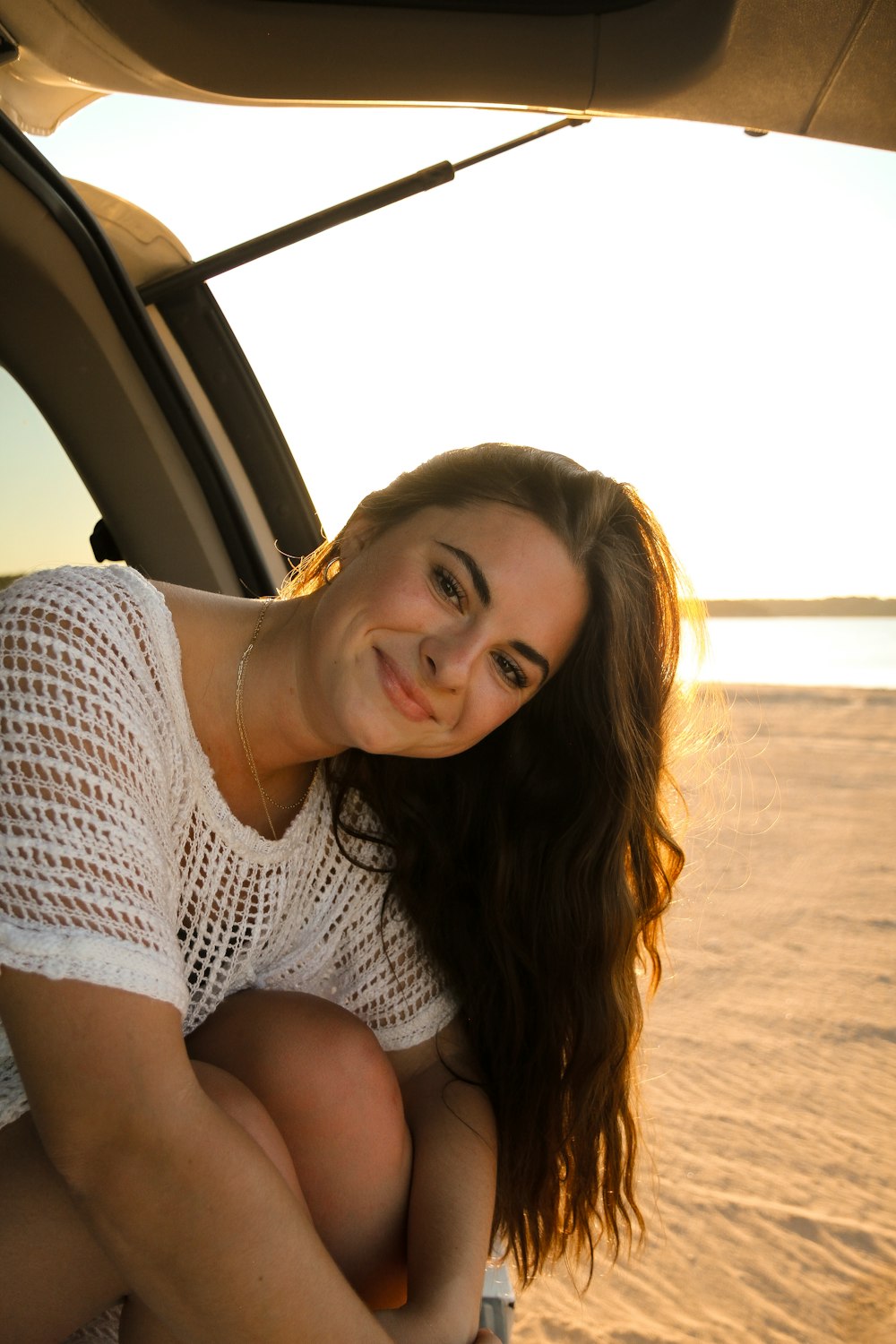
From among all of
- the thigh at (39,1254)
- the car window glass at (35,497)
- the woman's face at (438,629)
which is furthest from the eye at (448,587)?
the car window glass at (35,497)

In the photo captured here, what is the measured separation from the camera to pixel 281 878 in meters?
1.79

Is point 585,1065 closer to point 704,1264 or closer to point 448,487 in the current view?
point 448,487

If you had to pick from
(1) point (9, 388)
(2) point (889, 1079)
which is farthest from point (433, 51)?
(2) point (889, 1079)

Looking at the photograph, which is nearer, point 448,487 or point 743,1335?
point 448,487

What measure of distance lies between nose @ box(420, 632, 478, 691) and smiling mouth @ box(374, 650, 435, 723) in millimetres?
32

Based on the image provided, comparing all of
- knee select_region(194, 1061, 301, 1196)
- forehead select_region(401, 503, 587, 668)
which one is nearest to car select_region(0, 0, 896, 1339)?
knee select_region(194, 1061, 301, 1196)

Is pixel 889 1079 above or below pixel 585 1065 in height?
below

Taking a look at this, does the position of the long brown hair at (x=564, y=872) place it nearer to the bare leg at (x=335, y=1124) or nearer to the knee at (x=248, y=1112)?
the bare leg at (x=335, y=1124)

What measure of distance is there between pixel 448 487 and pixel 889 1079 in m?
3.37

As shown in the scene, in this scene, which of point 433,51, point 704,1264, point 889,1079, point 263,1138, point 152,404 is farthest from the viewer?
point 889,1079

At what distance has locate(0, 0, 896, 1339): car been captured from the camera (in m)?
1.63

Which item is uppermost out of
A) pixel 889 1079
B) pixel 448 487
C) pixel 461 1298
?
pixel 448 487

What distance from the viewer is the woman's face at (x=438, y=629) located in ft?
5.24

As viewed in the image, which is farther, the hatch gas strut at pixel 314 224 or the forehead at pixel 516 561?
the hatch gas strut at pixel 314 224
